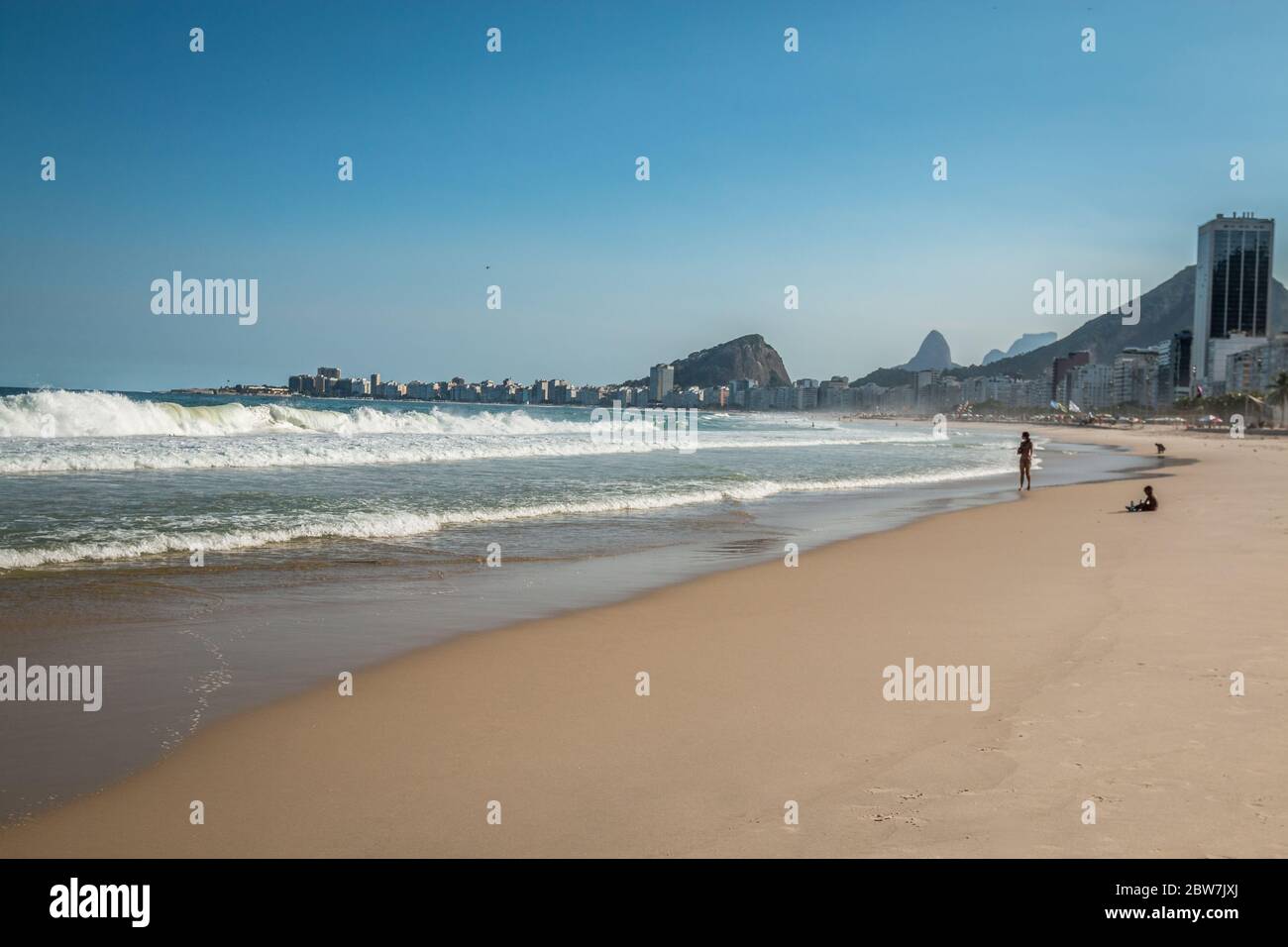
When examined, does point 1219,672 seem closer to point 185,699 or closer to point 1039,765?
point 1039,765

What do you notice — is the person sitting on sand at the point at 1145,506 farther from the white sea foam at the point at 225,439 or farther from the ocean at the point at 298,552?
the white sea foam at the point at 225,439

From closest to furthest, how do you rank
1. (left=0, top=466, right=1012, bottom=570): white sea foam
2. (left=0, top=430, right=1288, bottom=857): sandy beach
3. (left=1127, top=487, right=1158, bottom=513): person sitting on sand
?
(left=0, top=430, right=1288, bottom=857): sandy beach → (left=0, top=466, right=1012, bottom=570): white sea foam → (left=1127, top=487, right=1158, bottom=513): person sitting on sand

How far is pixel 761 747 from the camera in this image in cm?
455

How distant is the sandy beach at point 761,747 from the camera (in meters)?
3.51

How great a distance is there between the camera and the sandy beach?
3506mm
